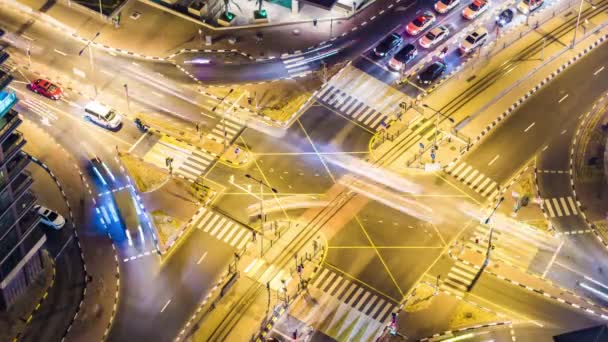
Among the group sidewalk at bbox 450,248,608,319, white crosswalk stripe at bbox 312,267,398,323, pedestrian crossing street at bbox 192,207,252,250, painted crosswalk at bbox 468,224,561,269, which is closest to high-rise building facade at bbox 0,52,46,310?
pedestrian crossing street at bbox 192,207,252,250

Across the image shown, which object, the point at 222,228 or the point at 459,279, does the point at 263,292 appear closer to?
the point at 222,228

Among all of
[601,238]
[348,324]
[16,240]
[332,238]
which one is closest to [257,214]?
[332,238]

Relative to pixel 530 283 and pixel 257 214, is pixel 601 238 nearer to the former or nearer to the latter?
pixel 530 283

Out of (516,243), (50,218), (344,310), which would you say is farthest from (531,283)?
(50,218)

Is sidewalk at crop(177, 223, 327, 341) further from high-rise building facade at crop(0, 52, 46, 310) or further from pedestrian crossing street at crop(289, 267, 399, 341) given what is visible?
high-rise building facade at crop(0, 52, 46, 310)

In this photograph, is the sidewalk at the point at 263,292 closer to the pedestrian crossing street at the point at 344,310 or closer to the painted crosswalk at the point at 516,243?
the pedestrian crossing street at the point at 344,310
